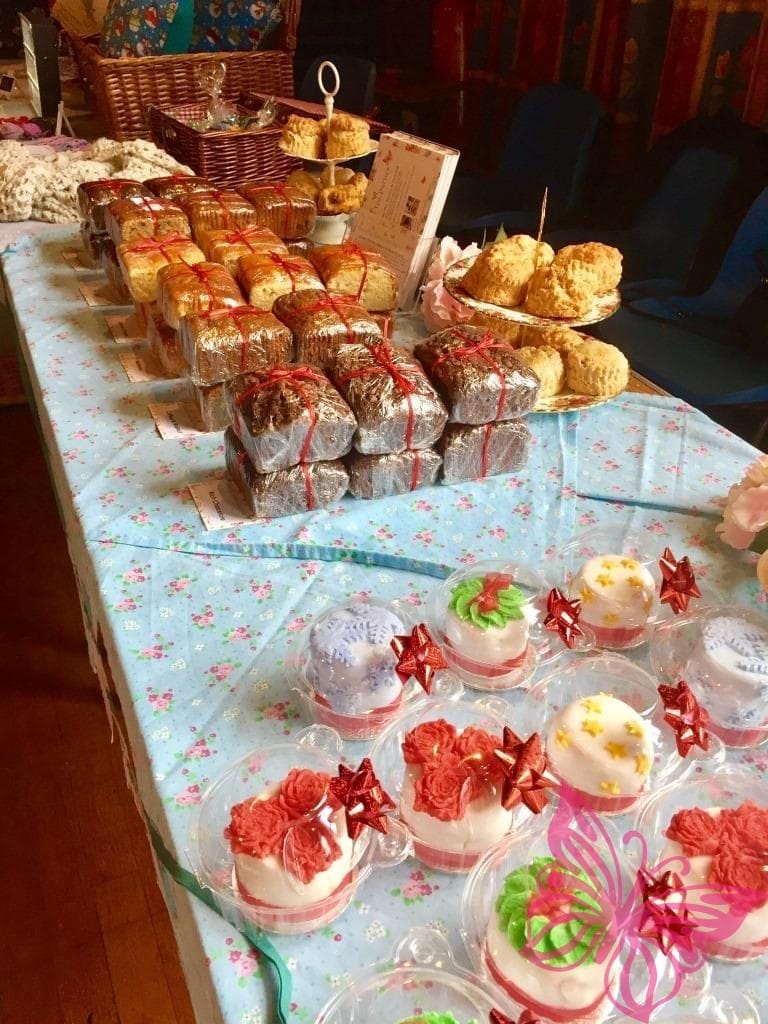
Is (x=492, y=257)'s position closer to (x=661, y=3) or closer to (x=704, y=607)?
(x=704, y=607)

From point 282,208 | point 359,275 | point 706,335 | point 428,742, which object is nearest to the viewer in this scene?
point 428,742

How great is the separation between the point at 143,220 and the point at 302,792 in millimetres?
1331

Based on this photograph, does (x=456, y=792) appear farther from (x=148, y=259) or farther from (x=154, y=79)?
(x=154, y=79)

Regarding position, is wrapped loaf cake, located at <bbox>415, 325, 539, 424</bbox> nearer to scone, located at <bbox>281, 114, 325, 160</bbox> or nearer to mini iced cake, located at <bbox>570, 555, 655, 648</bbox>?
mini iced cake, located at <bbox>570, 555, 655, 648</bbox>

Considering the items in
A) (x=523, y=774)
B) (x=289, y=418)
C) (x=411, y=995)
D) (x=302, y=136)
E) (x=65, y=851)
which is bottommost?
(x=65, y=851)

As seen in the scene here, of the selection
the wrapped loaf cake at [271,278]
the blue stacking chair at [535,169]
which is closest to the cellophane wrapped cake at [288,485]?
the wrapped loaf cake at [271,278]

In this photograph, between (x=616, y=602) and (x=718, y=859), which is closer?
(x=718, y=859)

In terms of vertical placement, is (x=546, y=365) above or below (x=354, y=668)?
above

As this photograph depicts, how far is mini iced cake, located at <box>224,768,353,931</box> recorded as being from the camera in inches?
28.0

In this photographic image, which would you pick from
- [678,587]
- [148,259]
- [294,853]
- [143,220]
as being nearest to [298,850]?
[294,853]

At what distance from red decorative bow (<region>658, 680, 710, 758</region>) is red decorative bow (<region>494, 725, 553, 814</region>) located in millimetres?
158

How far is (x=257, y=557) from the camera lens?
3.81 ft

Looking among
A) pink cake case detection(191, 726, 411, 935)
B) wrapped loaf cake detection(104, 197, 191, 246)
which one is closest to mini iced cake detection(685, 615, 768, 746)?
pink cake case detection(191, 726, 411, 935)

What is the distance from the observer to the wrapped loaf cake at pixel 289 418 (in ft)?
3.70
